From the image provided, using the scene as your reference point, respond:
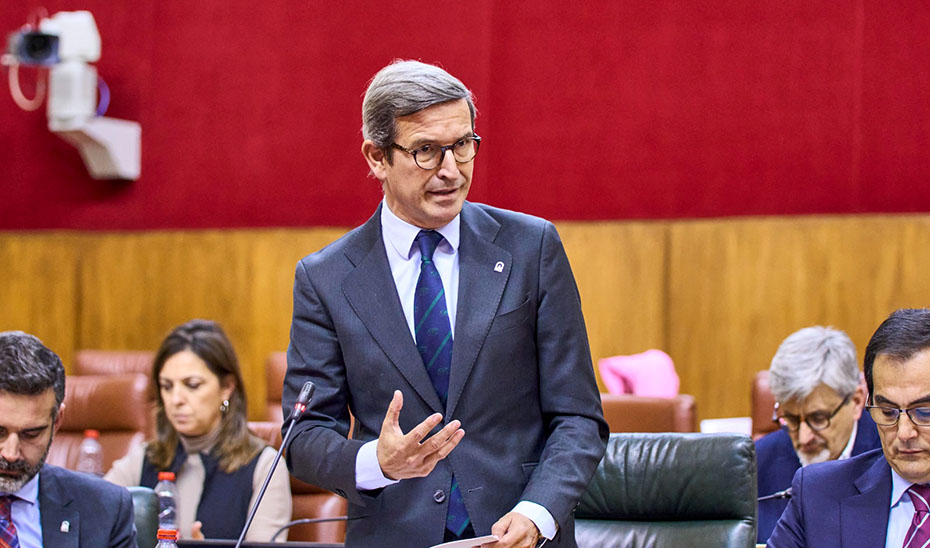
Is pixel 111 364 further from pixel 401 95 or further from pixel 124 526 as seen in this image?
pixel 401 95

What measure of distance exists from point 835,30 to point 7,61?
4406 mm

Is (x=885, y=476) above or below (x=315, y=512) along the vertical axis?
above

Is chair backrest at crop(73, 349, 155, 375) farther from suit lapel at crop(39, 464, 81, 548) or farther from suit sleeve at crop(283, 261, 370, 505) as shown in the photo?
suit sleeve at crop(283, 261, 370, 505)

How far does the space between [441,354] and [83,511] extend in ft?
3.15

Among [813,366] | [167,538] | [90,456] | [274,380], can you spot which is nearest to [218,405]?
[90,456]

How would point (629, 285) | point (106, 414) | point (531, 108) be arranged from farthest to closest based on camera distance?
point (531, 108), point (629, 285), point (106, 414)

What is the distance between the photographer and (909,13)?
4785 millimetres

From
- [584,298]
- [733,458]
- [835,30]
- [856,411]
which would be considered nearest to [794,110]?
[835,30]

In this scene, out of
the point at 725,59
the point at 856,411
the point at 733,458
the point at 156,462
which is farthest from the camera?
the point at 725,59

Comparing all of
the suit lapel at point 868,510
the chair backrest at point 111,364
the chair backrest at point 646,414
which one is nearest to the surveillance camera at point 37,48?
the chair backrest at point 111,364

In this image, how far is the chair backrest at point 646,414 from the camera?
11.2 ft

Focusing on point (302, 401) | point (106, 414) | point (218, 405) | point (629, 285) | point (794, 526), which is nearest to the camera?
point (302, 401)

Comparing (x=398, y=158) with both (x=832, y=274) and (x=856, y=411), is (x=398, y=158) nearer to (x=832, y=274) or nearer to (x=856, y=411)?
(x=856, y=411)

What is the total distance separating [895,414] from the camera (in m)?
1.84
